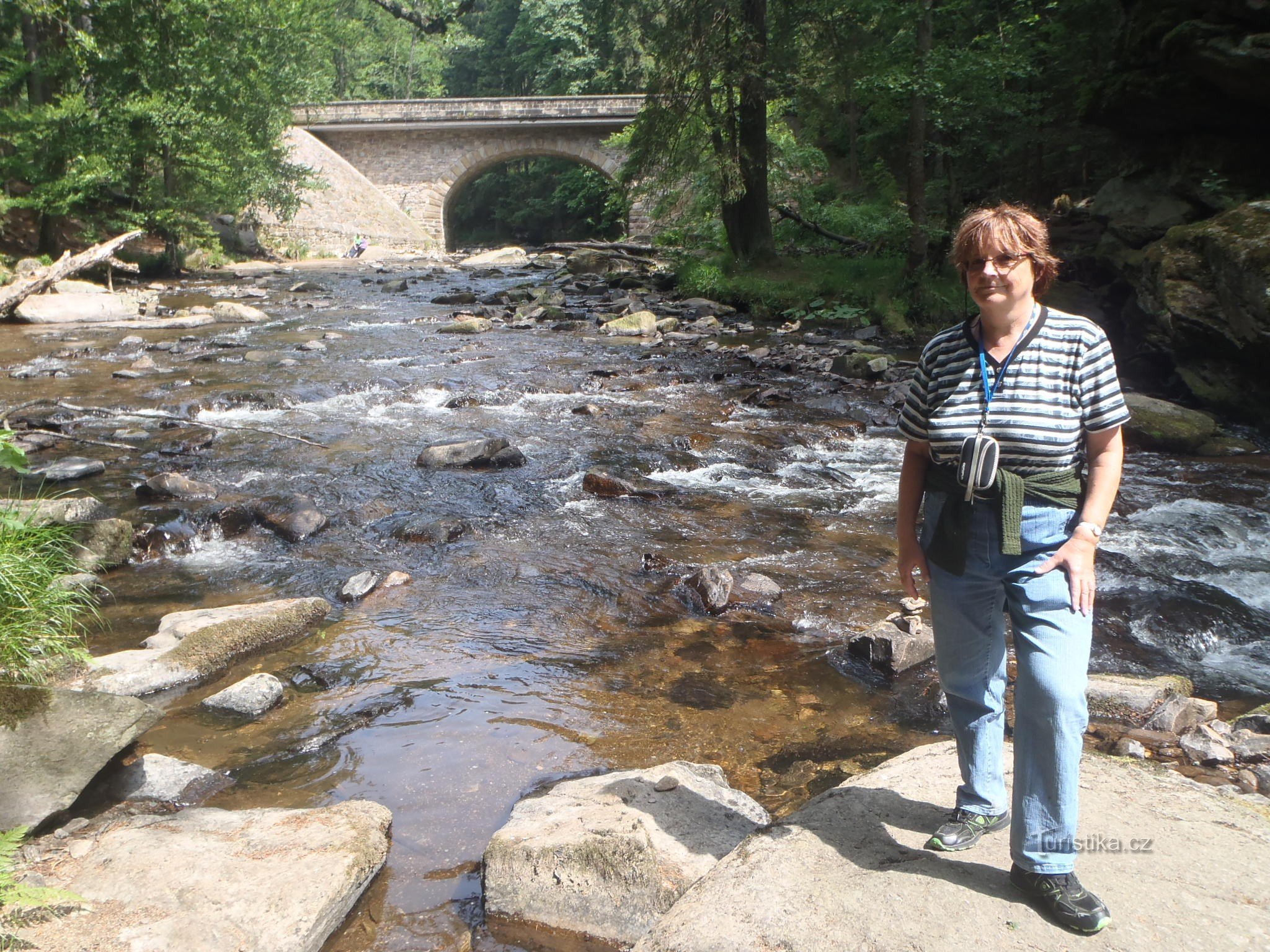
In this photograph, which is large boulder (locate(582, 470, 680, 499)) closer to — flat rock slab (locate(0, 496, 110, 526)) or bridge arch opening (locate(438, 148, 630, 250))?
flat rock slab (locate(0, 496, 110, 526))

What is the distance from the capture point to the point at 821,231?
65.3ft

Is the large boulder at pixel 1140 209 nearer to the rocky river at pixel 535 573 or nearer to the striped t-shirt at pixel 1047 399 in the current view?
the rocky river at pixel 535 573

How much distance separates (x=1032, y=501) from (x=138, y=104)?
937 inches

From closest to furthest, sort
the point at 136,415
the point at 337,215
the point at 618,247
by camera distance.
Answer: the point at 136,415
the point at 618,247
the point at 337,215

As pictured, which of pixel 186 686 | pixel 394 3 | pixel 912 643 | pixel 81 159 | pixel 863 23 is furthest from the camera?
pixel 81 159

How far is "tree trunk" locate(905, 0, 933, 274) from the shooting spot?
50.0 ft

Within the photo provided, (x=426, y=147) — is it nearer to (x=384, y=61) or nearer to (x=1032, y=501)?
(x=384, y=61)

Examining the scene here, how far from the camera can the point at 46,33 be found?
72.3 feet

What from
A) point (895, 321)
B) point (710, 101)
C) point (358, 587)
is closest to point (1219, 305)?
point (895, 321)

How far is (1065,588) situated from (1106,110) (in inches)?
537

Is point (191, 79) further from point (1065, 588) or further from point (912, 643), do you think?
point (1065, 588)

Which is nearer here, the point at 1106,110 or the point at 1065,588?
the point at 1065,588

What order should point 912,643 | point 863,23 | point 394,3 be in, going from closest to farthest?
point 912,643, point 394,3, point 863,23

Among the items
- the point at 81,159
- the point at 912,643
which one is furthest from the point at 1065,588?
the point at 81,159
